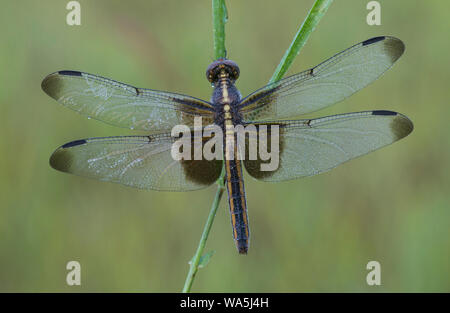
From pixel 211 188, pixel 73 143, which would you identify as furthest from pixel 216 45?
pixel 211 188

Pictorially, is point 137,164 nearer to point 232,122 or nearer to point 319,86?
point 232,122

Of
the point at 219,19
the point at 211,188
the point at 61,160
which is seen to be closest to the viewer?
the point at 219,19

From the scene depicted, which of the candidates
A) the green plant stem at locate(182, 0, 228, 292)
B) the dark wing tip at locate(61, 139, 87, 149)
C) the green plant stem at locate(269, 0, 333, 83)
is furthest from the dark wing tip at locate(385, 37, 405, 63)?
the dark wing tip at locate(61, 139, 87, 149)

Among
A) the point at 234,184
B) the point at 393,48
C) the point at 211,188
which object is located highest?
the point at 393,48

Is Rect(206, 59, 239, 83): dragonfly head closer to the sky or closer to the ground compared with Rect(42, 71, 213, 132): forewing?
closer to the sky

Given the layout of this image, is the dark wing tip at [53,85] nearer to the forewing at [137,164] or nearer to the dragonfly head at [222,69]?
the forewing at [137,164]

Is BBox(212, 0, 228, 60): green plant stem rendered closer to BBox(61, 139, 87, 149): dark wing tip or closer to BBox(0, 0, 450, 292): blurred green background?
BBox(61, 139, 87, 149): dark wing tip

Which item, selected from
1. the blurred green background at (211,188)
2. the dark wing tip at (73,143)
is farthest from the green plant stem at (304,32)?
the blurred green background at (211,188)

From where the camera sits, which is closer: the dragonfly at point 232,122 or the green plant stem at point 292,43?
the green plant stem at point 292,43

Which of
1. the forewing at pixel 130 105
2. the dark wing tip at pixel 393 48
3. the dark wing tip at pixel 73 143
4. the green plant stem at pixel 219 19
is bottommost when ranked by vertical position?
the dark wing tip at pixel 73 143
